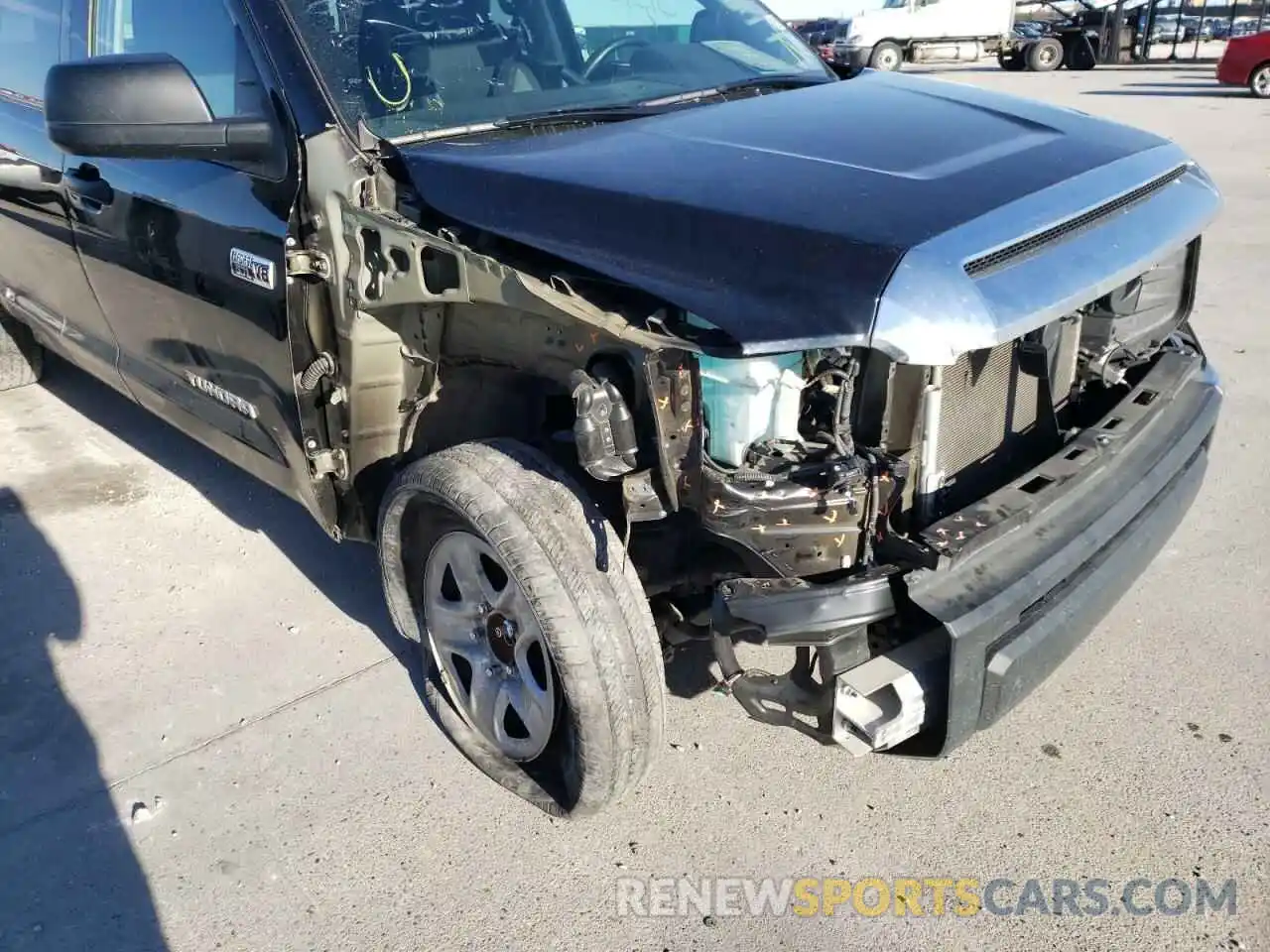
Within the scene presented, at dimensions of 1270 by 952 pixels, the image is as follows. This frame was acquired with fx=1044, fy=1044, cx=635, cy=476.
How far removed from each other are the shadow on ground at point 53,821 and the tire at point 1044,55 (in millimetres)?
27898

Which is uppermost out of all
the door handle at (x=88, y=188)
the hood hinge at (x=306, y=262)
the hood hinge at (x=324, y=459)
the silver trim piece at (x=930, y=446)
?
the door handle at (x=88, y=188)

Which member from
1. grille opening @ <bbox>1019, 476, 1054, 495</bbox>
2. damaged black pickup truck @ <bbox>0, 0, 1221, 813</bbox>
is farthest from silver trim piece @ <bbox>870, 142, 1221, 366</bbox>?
grille opening @ <bbox>1019, 476, 1054, 495</bbox>

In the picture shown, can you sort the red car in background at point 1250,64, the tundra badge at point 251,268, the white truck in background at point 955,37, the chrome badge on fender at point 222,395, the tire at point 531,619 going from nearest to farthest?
the tire at point 531,619
the tundra badge at point 251,268
the chrome badge on fender at point 222,395
the red car in background at point 1250,64
the white truck in background at point 955,37

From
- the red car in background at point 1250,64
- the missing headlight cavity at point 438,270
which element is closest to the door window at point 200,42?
the missing headlight cavity at point 438,270

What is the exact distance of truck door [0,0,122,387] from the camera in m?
3.51

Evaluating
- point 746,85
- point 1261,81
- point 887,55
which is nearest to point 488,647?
point 746,85

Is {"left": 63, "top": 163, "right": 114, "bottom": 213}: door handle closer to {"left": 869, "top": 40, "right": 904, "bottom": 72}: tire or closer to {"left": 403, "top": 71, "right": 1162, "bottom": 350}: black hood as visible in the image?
{"left": 403, "top": 71, "right": 1162, "bottom": 350}: black hood

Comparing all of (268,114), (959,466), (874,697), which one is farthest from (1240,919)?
(268,114)

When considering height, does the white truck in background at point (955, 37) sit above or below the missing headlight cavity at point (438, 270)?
above

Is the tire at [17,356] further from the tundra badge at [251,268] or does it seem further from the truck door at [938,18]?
the truck door at [938,18]

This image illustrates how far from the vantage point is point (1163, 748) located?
266cm

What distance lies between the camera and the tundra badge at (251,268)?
2.56 meters

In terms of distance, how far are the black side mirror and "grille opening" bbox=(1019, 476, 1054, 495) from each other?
74.6 inches

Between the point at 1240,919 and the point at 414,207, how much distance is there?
7.65ft
